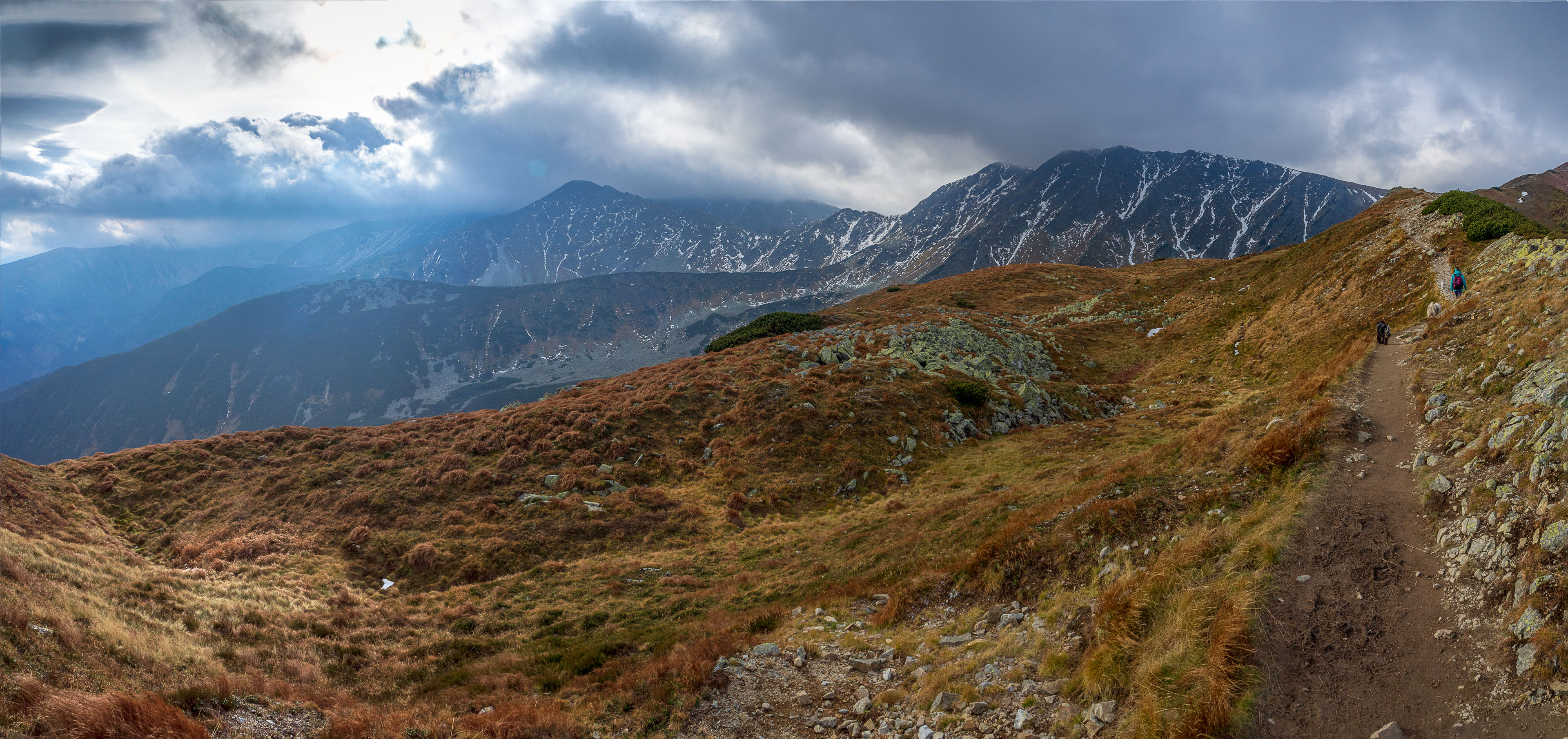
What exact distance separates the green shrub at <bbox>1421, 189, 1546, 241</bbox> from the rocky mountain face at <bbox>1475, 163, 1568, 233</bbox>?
115 feet

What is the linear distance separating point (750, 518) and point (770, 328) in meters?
31.2

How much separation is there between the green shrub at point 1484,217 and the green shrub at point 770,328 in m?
41.3

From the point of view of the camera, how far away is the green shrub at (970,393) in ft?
112

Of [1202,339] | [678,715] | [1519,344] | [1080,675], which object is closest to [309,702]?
[678,715]

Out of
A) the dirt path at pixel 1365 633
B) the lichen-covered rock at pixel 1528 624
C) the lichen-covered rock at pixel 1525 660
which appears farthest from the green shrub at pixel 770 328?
the lichen-covered rock at pixel 1525 660

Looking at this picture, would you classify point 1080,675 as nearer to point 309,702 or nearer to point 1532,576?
point 1532,576

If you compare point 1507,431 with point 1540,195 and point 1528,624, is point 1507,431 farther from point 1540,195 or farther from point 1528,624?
point 1540,195

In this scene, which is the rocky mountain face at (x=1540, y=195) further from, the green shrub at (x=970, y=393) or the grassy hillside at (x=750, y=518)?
the green shrub at (x=970, y=393)

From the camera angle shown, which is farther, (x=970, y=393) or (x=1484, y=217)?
(x=970, y=393)

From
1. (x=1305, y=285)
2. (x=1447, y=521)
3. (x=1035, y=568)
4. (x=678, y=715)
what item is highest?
(x=1305, y=285)

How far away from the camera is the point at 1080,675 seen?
8.55 m

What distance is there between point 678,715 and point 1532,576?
12.2 m

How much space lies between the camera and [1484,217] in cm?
2970

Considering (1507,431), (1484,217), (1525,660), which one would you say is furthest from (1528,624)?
(1484,217)
